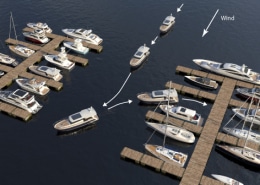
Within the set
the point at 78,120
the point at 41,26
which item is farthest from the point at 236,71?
the point at 41,26

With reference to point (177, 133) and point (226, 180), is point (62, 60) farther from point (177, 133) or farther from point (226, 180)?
point (226, 180)

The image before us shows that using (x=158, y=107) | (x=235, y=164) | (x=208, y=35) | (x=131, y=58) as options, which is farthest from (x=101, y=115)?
(x=208, y=35)

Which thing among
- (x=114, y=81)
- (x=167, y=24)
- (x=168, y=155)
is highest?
(x=167, y=24)

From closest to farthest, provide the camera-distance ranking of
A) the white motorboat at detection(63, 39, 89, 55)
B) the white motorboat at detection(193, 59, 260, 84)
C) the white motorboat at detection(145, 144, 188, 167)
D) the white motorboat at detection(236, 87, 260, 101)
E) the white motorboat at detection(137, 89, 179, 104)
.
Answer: the white motorboat at detection(145, 144, 188, 167)
the white motorboat at detection(137, 89, 179, 104)
the white motorboat at detection(236, 87, 260, 101)
the white motorboat at detection(193, 59, 260, 84)
the white motorboat at detection(63, 39, 89, 55)

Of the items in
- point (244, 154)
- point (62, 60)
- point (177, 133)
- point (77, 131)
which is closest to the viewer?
point (244, 154)

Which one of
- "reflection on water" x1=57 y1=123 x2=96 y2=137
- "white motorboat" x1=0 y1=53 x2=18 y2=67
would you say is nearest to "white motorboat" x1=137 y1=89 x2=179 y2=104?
"reflection on water" x1=57 y1=123 x2=96 y2=137

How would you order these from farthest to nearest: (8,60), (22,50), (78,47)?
(78,47) → (22,50) → (8,60)

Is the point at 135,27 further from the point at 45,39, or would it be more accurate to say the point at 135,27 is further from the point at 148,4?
the point at 45,39

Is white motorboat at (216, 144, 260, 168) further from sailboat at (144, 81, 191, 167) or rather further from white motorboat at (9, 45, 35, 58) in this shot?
white motorboat at (9, 45, 35, 58)
